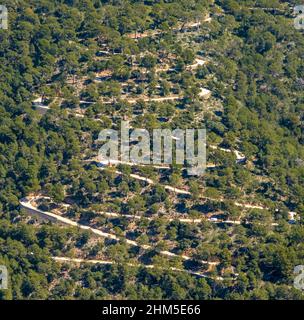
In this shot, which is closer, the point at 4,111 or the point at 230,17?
the point at 4,111

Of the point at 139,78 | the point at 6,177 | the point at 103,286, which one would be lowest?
the point at 103,286

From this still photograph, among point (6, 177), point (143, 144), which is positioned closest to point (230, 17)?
point (143, 144)

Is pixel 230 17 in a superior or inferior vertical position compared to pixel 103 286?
superior

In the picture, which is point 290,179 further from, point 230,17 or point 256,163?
point 230,17
